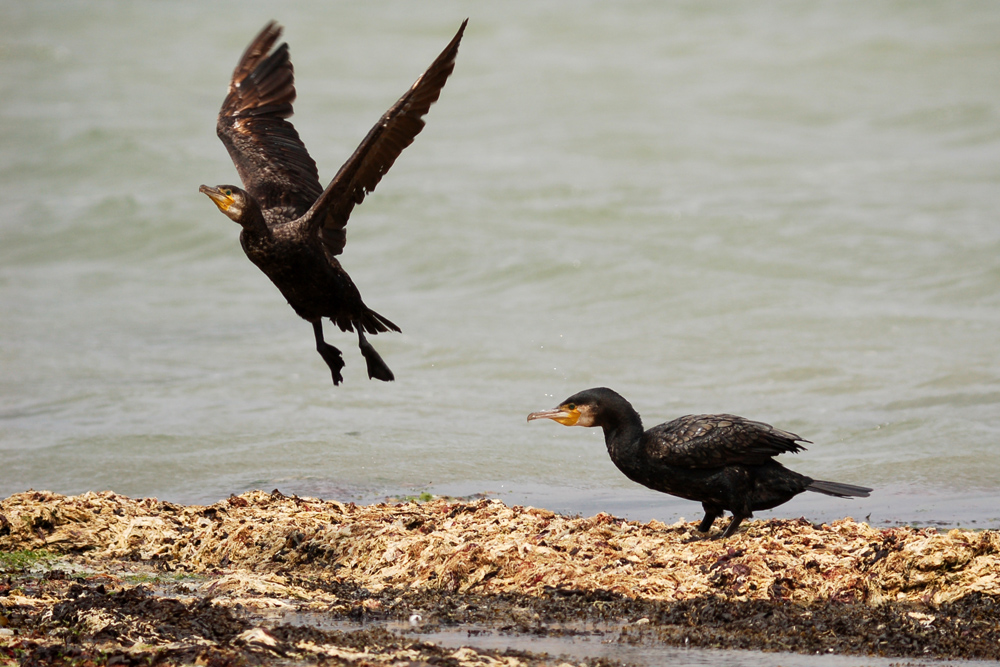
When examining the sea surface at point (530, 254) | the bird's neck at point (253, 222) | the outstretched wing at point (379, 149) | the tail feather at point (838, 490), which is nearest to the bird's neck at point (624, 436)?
the tail feather at point (838, 490)

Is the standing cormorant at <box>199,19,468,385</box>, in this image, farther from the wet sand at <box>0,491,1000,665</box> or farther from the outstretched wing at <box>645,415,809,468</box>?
the outstretched wing at <box>645,415,809,468</box>

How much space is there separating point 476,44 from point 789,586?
24.6 meters

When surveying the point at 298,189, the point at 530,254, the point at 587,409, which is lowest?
Answer: the point at 587,409

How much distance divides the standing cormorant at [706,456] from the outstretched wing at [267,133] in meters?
2.85

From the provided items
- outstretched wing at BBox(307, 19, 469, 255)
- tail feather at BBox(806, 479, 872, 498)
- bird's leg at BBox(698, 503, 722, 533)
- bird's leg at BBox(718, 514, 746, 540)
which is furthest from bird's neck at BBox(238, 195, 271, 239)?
tail feather at BBox(806, 479, 872, 498)

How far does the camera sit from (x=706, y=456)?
20.0 feet

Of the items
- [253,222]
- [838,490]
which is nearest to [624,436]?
[838,490]

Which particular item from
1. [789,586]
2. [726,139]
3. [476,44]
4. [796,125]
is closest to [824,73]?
[796,125]

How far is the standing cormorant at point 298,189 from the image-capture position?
6965mm

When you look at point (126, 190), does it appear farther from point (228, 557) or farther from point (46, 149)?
point (228, 557)

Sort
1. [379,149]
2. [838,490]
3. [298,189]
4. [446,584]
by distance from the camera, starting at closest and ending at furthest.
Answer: [446,584], [838,490], [379,149], [298,189]

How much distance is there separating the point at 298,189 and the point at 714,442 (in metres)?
3.58

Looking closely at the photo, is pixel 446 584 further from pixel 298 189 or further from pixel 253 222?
pixel 298 189

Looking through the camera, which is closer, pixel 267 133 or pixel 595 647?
pixel 595 647
